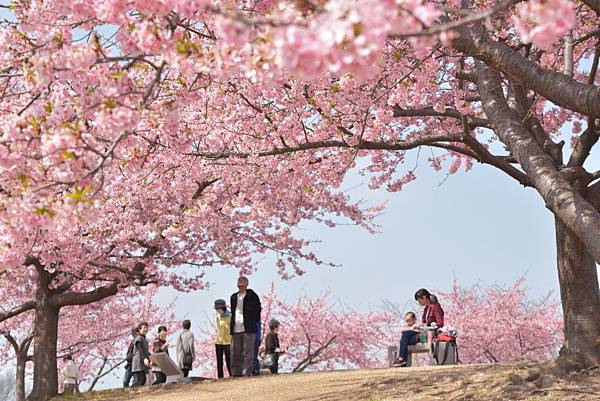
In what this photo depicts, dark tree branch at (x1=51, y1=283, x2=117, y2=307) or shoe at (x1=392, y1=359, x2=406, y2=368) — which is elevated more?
dark tree branch at (x1=51, y1=283, x2=117, y2=307)

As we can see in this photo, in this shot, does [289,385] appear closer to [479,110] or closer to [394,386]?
[394,386]

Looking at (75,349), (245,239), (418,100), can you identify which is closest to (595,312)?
(418,100)

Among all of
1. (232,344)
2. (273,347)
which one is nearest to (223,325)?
(232,344)

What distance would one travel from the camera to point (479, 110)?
38.8ft

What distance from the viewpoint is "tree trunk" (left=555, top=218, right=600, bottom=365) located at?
31.3 ft

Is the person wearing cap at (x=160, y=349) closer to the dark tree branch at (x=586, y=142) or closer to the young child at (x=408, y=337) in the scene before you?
the young child at (x=408, y=337)

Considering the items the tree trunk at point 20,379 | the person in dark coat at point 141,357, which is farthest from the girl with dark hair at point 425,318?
the tree trunk at point 20,379

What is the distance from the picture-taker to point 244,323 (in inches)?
476

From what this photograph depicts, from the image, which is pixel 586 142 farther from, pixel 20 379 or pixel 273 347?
pixel 20 379

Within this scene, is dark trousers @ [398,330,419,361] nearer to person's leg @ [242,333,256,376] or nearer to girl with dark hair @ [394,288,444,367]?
girl with dark hair @ [394,288,444,367]

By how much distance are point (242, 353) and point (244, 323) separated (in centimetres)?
77

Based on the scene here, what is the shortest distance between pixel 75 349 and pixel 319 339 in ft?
26.2

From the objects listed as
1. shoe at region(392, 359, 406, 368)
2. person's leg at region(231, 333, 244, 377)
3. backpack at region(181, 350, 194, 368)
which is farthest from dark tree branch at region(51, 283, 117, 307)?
shoe at region(392, 359, 406, 368)

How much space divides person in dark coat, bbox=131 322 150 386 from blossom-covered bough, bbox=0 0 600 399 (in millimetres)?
1471
